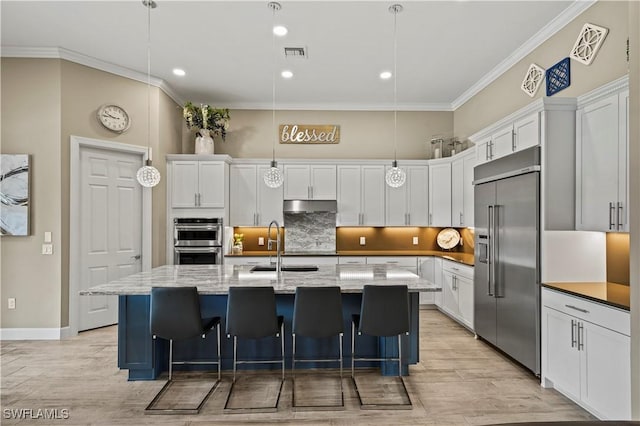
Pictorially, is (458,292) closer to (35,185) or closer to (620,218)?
(620,218)

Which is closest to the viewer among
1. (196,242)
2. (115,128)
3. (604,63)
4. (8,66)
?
(604,63)

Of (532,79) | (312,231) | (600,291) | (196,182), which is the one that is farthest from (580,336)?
(196,182)

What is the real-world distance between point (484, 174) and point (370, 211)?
227 cm

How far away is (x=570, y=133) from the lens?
10.4 feet

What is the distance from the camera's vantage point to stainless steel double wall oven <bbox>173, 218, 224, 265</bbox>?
5.59 m

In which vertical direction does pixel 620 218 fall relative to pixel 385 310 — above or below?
above

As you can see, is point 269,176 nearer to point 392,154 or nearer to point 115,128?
point 115,128

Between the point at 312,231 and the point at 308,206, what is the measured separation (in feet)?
1.70

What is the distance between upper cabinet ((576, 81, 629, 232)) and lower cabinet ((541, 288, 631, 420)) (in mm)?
638

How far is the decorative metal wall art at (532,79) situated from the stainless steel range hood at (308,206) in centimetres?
304

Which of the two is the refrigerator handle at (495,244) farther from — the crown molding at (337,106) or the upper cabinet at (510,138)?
the crown molding at (337,106)

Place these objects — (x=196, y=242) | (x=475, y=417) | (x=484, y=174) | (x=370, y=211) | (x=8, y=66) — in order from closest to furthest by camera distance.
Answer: (x=475, y=417), (x=484, y=174), (x=8, y=66), (x=196, y=242), (x=370, y=211)

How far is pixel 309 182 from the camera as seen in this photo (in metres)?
6.09

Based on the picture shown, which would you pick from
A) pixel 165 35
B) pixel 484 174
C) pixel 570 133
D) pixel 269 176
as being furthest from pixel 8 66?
pixel 570 133
